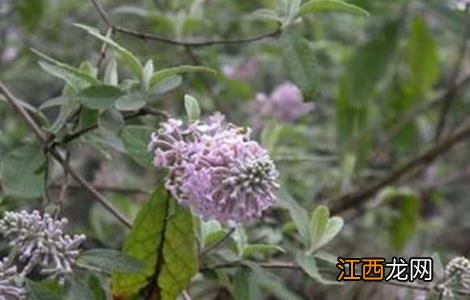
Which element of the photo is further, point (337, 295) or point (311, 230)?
point (337, 295)

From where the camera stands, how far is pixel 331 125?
6.97ft

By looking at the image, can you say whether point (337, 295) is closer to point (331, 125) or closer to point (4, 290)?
point (331, 125)

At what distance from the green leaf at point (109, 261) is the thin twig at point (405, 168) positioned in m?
0.82

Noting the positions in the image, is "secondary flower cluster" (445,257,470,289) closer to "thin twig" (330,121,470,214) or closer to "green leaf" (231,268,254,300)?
"green leaf" (231,268,254,300)

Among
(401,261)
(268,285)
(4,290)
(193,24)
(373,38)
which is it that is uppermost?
(373,38)

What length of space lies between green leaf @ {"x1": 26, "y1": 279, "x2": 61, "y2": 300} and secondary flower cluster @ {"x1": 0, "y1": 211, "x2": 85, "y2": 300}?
0.4 inches

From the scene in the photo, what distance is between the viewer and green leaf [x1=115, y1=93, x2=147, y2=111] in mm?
871

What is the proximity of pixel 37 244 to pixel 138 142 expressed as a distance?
0.14 meters

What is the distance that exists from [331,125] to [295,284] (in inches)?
21.8

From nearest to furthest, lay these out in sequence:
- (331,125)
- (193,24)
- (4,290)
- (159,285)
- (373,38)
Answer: (4,290)
(159,285)
(193,24)
(373,38)
(331,125)

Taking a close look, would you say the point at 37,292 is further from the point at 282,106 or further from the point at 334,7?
the point at 282,106

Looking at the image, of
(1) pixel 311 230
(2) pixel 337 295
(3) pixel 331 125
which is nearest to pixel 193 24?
(2) pixel 337 295

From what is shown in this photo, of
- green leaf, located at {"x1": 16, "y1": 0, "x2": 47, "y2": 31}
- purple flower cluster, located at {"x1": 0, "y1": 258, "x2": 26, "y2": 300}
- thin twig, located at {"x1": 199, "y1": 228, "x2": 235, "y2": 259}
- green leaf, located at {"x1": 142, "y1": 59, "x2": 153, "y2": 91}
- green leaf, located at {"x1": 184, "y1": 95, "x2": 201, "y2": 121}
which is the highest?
green leaf, located at {"x1": 16, "y1": 0, "x2": 47, "y2": 31}

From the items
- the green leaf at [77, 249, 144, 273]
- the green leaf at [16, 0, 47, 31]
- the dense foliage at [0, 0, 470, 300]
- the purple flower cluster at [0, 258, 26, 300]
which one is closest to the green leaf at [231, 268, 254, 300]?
the dense foliage at [0, 0, 470, 300]
